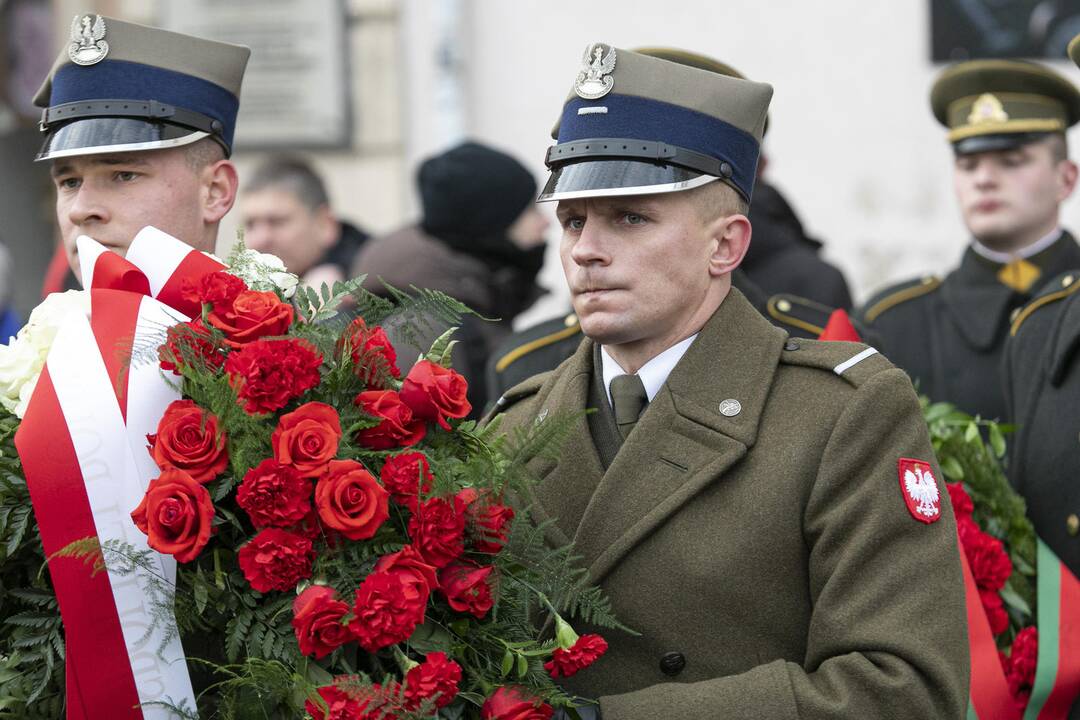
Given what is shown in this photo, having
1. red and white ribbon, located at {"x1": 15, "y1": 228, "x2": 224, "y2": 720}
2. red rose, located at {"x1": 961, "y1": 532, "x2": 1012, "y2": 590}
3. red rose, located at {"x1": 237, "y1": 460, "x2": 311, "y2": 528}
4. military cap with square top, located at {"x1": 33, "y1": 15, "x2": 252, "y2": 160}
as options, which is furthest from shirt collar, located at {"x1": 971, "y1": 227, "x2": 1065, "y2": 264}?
red rose, located at {"x1": 237, "y1": 460, "x2": 311, "y2": 528}

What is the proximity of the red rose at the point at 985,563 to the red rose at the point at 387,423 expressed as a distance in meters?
1.39

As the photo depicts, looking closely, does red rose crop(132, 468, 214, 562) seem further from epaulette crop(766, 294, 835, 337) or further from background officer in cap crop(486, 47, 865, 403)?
epaulette crop(766, 294, 835, 337)

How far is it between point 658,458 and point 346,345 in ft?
1.97

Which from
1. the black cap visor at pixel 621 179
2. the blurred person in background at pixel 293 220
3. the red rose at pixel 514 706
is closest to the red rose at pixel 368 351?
the black cap visor at pixel 621 179

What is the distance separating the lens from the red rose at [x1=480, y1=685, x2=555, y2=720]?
236 cm

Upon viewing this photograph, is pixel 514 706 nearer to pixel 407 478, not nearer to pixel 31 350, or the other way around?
pixel 407 478

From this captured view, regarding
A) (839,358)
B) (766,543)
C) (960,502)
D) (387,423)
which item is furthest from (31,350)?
(960,502)

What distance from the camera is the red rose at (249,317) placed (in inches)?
99.0

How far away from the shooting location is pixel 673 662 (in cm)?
263

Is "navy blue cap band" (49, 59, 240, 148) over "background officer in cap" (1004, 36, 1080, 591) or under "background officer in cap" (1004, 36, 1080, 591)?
over

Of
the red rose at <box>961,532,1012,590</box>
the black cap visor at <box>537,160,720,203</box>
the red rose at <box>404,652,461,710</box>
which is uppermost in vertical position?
the black cap visor at <box>537,160,720,203</box>

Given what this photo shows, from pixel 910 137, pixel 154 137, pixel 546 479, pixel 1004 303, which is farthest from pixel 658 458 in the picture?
pixel 910 137

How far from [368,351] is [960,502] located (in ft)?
4.92

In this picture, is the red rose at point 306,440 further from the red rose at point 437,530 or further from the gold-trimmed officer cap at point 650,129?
the gold-trimmed officer cap at point 650,129
